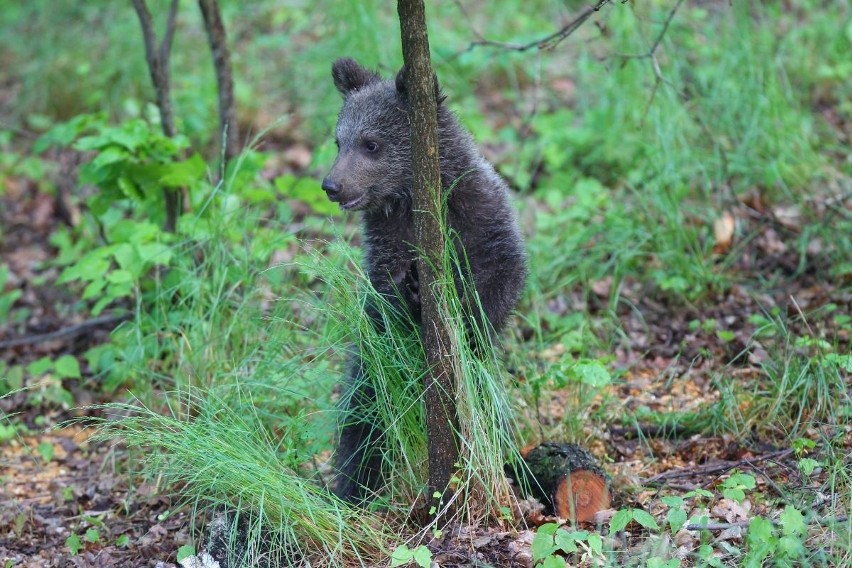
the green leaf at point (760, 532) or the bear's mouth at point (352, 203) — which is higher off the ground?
the bear's mouth at point (352, 203)

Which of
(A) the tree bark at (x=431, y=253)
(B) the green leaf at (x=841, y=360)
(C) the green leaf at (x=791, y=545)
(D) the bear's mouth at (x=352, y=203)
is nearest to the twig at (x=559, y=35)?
(A) the tree bark at (x=431, y=253)

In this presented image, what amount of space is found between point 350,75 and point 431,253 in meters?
1.30

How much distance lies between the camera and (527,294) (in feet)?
18.6

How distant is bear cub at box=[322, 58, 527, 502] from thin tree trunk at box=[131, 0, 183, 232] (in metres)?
1.93

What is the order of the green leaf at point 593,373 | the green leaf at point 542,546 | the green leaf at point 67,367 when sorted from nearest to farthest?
1. the green leaf at point 542,546
2. the green leaf at point 593,373
3. the green leaf at point 67,367

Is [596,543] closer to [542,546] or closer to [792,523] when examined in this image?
[542,546]

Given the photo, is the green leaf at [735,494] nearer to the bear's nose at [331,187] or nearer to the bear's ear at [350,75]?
the bear's nose at [331,187]

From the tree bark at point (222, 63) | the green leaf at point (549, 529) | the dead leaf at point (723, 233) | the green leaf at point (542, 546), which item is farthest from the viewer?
the dead leaf at point (723, 233)

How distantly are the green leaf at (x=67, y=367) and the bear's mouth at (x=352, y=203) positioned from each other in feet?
8.22

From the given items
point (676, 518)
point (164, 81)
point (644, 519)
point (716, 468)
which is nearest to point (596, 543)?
point (644, 519)

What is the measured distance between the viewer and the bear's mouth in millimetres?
3994

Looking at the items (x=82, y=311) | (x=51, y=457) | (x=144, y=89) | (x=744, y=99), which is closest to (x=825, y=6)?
(x=744, y=99)

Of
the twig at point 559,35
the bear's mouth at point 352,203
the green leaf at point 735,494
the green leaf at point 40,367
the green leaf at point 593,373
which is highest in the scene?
the twig at point 559,35

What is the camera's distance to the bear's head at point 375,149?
405cm
